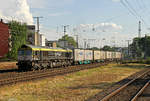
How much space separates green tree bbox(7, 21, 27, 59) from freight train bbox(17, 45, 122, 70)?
20.2 m

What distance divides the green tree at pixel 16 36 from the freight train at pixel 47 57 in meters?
20.2

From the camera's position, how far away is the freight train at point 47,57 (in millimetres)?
27750

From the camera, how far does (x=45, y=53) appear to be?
30406mm

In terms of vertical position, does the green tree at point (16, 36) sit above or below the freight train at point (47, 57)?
above

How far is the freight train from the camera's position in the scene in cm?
2775

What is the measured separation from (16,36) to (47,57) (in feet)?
96.3

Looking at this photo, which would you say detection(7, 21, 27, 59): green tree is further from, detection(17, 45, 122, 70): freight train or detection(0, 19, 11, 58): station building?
detection(17, 45, 122, 70): freight train

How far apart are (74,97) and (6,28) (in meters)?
48.8

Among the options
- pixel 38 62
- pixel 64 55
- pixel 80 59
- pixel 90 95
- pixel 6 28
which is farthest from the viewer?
pixel 6 28

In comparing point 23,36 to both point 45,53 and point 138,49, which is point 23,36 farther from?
point 138,49

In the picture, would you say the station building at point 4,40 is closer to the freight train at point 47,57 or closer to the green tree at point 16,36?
the green tree at point 16,36

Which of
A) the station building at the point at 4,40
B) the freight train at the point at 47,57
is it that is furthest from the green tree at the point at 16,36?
the freight train at the point at 47,57

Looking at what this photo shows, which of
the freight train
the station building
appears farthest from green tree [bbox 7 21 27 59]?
the freight train

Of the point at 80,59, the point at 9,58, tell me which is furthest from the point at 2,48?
the point at 80,59
